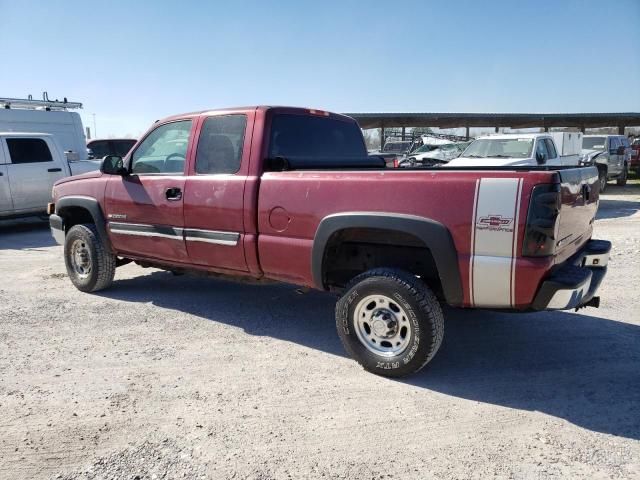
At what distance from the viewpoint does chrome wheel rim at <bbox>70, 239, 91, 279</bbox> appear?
5.70 metres

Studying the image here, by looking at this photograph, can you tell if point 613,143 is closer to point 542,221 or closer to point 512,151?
point 512,151

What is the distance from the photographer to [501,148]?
39.6 feet

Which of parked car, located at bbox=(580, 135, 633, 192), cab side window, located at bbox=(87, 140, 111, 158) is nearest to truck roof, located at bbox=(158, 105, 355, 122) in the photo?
cab side window, located at bbox=(87, 140, 111, 158)

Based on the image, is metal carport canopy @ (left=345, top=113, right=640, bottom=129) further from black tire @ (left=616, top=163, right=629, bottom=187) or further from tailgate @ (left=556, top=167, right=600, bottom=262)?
tailgate @ (left=556, top=167, right=600, bottom=262)

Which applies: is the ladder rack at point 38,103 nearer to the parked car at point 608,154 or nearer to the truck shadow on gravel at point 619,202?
the truck shadow on gravel at point 619,202

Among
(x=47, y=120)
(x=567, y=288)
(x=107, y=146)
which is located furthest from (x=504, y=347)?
(x=107, y=146)

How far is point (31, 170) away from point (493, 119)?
70.7 feet

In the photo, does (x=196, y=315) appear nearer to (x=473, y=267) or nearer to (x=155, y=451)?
(x=155, y=451)

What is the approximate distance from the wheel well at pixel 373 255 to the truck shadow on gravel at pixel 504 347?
1.96 ft

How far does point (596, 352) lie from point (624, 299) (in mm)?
1628

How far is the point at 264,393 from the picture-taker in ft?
11.2

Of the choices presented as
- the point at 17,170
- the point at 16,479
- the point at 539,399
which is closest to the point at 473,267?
the point at 539,399

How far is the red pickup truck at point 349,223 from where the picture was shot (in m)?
3.10

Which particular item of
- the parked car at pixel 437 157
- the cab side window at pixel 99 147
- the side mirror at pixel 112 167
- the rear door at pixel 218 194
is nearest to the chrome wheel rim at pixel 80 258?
the side mirror at pixel 112 167
